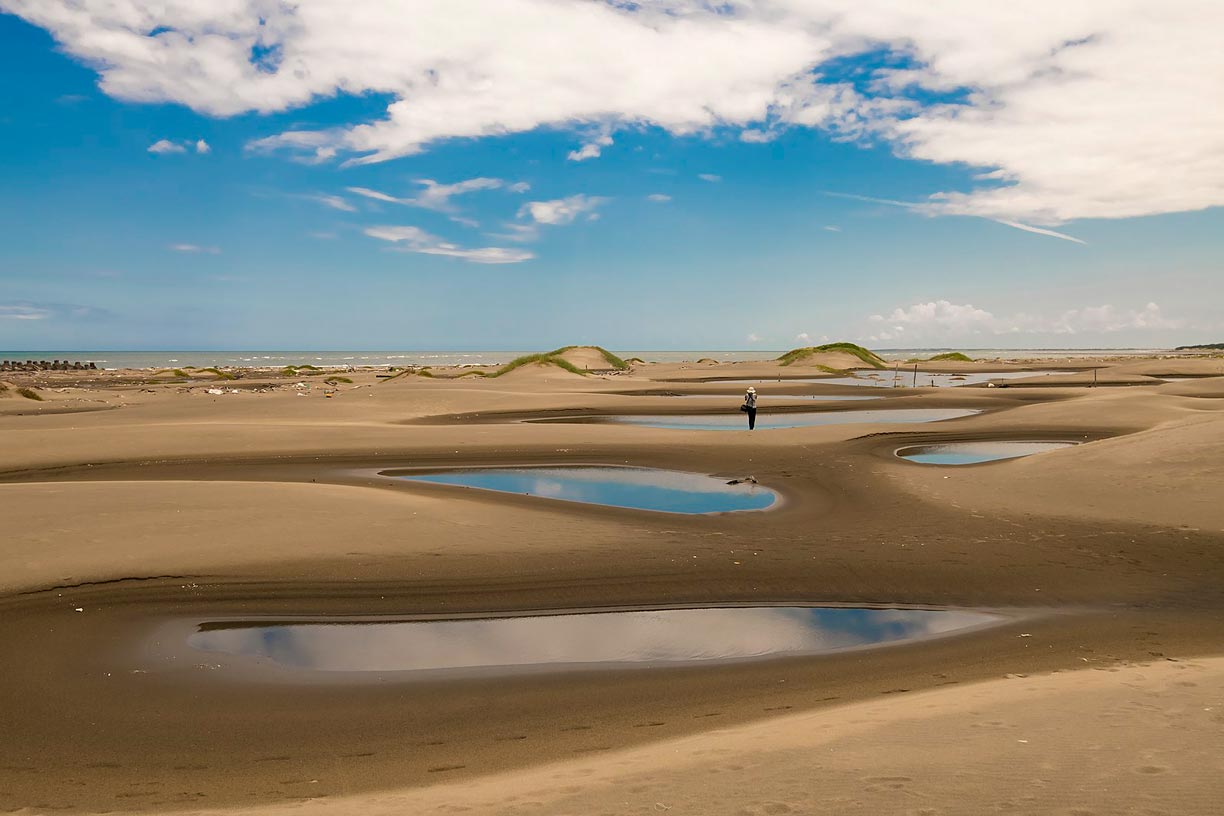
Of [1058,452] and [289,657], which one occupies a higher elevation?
[1058,452]

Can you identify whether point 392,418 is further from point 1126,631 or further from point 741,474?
point 1126,631

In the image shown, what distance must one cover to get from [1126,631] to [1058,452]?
1272 centimetres

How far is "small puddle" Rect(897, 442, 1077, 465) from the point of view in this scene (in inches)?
966

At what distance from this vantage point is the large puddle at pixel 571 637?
905cm

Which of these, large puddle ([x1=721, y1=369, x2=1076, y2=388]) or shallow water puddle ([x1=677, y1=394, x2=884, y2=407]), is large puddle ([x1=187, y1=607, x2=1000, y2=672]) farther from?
large puddle ([x1=721, y1=369, x2=1076, y2=388])

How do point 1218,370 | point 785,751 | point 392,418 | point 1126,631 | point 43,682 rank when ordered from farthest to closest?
point 1218,370 < point 392,418 < point 1126,631 < point 43,682 < point 785,751

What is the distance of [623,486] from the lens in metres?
20.9

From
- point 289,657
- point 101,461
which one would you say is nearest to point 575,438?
point 101,461

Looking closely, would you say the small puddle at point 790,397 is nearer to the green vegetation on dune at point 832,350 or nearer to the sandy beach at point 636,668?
the sandy beach at point 636,668

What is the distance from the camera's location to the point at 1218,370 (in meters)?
81.4

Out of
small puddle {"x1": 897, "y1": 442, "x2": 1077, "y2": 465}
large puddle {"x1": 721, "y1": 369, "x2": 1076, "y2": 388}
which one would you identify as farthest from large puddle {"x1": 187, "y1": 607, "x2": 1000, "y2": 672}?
large puddle {"x1": 721, "y1": 369, "x2": 1076, "y2": 388}

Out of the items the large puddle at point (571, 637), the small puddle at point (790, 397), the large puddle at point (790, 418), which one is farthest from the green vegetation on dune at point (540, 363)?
the large puddle at point (571, 637)

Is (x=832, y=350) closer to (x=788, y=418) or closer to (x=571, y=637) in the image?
(x=788, y=418)

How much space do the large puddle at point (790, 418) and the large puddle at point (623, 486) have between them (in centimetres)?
1297
